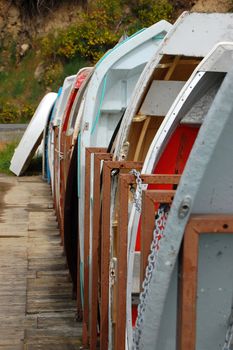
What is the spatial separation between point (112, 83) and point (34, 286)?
2000 millimetres

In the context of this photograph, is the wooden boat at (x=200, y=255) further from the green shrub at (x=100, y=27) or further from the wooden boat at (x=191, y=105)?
the green shrub at (x=100, y=27)

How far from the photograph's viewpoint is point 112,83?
661cm

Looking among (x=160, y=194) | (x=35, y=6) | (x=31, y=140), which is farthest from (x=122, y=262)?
(x=35, y=6)

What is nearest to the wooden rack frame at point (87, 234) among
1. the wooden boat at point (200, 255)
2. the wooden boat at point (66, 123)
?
the wooden boat at point (66, 123)

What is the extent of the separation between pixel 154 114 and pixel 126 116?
0.63 ft

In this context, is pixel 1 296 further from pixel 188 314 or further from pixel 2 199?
pixel 2 199

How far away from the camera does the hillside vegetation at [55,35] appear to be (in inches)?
1173

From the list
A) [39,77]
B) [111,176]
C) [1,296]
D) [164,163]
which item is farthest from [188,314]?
[39,77]

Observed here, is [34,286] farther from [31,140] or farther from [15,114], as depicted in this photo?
[15,114]

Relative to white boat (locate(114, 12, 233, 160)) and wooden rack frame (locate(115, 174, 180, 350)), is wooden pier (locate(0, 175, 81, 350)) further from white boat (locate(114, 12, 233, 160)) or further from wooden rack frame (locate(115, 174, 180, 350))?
wooden rack frame (locate(115, 174, 180, 350))

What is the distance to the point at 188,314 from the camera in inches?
87.9

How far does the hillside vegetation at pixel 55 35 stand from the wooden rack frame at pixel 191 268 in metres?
27.2

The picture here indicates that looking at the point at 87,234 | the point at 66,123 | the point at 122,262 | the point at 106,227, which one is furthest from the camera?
the point at 66,123

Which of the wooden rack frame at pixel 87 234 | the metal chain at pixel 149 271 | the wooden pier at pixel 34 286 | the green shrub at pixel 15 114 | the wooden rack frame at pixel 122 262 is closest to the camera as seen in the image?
the metal chain at pixel 149 271
